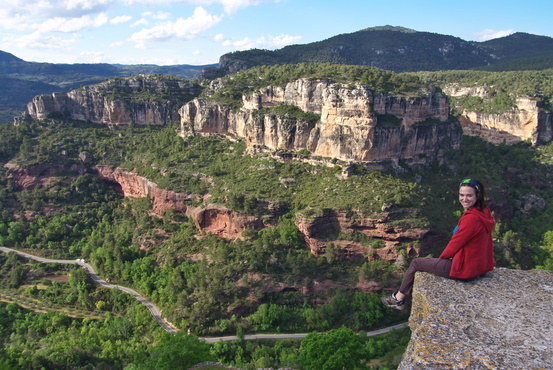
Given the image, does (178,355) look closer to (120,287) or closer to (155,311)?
(155,311)

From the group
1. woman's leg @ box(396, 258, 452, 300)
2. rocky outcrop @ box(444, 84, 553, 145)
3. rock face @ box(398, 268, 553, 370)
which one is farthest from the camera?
rocky outcrop @ box(444, 84, 553, 145)

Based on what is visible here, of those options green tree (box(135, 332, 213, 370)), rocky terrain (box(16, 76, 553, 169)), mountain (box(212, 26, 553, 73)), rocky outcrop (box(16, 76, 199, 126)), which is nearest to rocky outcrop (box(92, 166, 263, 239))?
rocky terrain (box(16, 76, 553, 169))

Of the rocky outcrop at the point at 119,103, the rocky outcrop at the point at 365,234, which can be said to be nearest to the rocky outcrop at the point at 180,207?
the rocky outcrop at the point at 365,234

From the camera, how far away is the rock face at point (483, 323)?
891 cm

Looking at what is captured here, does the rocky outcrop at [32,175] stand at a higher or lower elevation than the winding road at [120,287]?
higher

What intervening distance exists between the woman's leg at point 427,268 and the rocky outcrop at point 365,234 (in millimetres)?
39350

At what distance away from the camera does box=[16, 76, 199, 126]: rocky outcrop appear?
85750 mm

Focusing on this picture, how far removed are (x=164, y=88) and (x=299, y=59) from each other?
219 ft

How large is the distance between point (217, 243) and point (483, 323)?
49.3m

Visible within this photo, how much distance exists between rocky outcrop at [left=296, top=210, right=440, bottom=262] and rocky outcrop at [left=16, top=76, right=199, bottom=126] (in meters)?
49.5

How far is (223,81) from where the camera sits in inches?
3344

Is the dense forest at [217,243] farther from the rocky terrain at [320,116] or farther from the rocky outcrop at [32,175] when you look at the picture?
the rocky terrain at [320,116]

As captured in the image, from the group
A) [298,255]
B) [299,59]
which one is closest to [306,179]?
[298,255]

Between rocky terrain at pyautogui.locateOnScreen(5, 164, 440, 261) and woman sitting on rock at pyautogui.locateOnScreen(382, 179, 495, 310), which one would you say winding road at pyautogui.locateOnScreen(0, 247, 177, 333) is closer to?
rocky terrain at pyautogui.locateOnScreen(5, 164, 440, 261)
